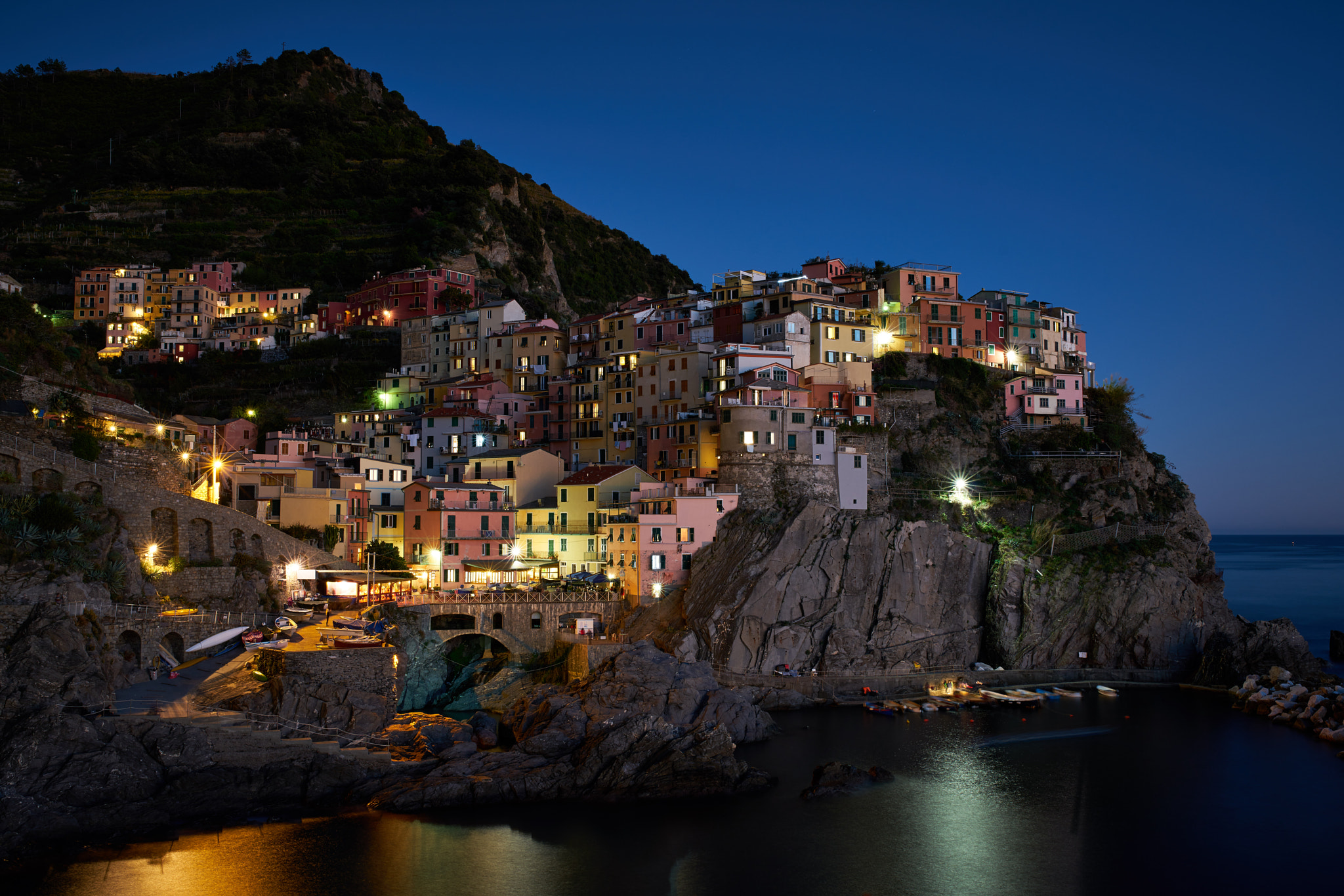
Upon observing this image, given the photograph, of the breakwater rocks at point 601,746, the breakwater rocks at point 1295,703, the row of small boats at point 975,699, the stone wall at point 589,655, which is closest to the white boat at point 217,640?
the breakwater rocks at point 601,746

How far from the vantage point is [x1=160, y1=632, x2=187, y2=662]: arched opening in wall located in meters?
36.6

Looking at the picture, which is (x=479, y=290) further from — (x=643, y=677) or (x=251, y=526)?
(x=643, y=677)

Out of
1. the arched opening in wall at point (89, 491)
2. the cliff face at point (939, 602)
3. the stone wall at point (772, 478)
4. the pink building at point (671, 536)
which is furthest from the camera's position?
the stone wall at point (772, 478)

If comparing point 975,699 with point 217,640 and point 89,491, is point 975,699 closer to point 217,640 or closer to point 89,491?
point 217,640

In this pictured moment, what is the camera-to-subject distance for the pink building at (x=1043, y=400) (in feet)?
207

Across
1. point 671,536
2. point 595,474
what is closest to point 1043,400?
point 671,536

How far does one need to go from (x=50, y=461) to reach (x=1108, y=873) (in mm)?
38275

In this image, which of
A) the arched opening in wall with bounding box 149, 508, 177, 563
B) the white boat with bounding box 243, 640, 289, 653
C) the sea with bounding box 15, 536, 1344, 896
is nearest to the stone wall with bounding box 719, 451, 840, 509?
the sea with bounding box 15, 536, 1344, 896

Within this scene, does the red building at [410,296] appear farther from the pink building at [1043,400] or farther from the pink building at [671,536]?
the pink building at [1043,400]

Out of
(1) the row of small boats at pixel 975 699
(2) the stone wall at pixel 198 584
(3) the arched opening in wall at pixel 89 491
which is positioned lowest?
(1) the row of small boats at pixel 975 699

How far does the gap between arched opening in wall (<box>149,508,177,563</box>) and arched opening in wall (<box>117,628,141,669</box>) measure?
5417mm

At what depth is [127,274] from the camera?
8769 centimetres

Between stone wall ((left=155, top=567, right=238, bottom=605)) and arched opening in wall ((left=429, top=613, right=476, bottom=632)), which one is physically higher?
stone wall ((left=155, top=567, right=238, bottom=605))

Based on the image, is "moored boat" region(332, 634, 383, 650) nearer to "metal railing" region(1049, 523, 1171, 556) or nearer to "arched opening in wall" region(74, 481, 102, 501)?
"arched opening in wall" region(74, 481, 102, 501)
